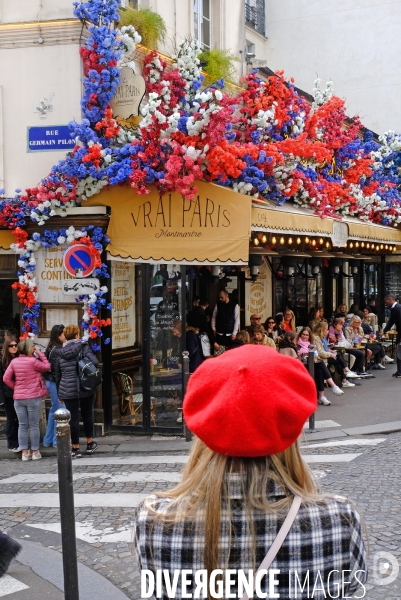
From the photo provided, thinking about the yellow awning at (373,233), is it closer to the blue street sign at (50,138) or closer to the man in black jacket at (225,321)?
the man in black jacket at (225,321)

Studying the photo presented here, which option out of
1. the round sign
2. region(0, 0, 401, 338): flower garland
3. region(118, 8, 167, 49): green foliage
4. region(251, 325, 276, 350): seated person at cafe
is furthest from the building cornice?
region(251, 325, 276, 350): seated person at cafe

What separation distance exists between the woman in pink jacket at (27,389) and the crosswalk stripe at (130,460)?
795 mm

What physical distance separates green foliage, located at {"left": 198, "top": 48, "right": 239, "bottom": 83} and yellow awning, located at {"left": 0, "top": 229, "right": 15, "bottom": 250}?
165 inches

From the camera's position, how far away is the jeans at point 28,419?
9844 millimetres

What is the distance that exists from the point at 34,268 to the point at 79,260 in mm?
Result: 773

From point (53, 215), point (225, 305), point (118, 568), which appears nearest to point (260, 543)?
point (118, 568)

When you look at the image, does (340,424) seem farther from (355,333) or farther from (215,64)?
(215,64)

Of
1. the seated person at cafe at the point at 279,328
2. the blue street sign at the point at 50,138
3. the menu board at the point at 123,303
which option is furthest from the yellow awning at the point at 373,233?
the blue street sign at the point at 50,138

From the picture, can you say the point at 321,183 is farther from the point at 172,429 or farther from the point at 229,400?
the point at 229,400

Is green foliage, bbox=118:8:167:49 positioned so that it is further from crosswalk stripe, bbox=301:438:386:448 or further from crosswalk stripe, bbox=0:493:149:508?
crosswalk stripe, bbox=0:493:149:508

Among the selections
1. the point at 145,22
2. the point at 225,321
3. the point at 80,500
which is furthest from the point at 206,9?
the point at 80,500

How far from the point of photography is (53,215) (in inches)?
420

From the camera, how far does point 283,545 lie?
6.42ft

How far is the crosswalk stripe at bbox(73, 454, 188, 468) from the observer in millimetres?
9125
